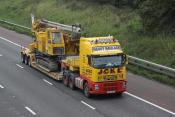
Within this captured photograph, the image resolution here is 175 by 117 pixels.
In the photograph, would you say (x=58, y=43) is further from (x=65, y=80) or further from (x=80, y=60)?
(x=80, y=60)

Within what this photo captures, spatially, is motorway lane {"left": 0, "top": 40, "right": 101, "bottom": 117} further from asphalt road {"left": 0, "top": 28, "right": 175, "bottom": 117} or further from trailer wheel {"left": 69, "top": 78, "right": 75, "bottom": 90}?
trailer wheel {"left": 69, "top": 78, "right": 75, "bottom": 90}

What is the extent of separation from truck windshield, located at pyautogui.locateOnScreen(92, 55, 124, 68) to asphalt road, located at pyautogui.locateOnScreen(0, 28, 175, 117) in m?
1.77

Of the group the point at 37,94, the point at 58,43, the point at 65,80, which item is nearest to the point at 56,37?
the point at 58,43

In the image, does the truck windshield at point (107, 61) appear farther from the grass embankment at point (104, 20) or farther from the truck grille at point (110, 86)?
the grass embankment at point (104, 20)

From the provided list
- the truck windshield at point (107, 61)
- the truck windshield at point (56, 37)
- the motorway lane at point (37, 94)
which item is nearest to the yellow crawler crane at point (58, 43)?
the truck windshield at point (56, 37)

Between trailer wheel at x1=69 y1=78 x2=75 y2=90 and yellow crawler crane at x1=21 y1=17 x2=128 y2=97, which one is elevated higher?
yellow crawler crane at x1=21 y1=17 x2=128 y2=97

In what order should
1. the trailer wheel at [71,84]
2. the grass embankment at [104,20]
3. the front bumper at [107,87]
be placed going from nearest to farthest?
the front bumper at [107,87] < the trailer wheel at [71,84] < the grass embankment at [104,20]

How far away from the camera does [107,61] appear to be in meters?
26.7

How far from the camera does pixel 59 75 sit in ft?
101

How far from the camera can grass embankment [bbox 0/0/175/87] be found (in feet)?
115

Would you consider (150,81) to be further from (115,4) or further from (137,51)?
(115,4)

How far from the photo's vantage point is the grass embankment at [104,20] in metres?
35.0

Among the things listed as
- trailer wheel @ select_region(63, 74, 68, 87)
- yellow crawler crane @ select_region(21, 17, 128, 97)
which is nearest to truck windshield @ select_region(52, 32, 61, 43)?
yellow crawler crane @ select_region(21, 17, 128, 97)

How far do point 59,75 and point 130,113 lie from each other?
8200mm
